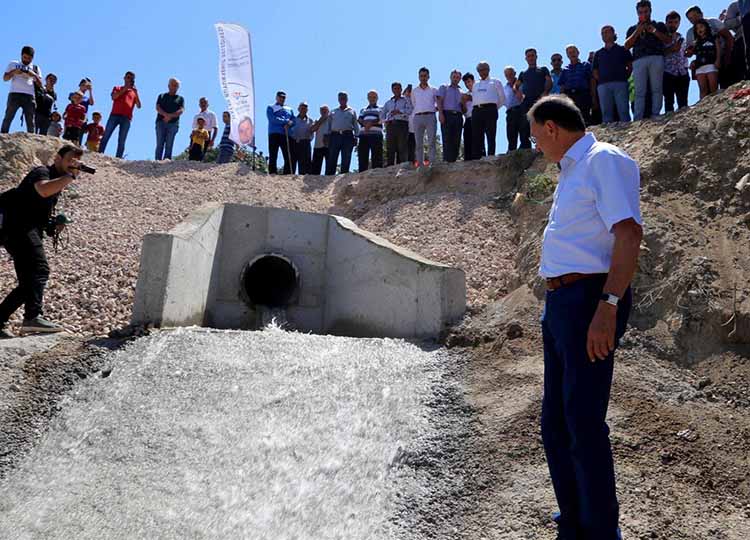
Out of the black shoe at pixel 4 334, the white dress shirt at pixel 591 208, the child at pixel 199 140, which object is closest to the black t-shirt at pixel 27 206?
the black shoe at pixel 4 334

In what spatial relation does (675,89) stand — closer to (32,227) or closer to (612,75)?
(612,75)

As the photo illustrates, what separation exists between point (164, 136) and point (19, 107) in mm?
2966

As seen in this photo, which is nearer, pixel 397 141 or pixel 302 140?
pixel 397 141

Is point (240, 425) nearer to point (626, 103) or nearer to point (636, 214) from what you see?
point (636, 214)

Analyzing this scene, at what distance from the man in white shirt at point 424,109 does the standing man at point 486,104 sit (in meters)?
0.82

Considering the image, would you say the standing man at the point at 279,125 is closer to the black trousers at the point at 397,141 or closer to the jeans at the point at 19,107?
the black trousers at the point at 397,141

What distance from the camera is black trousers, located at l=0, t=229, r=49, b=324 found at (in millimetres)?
7090

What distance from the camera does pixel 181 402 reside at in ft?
20.2

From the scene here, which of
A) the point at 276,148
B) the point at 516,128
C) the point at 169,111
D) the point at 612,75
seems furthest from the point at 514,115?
the point at 169,111

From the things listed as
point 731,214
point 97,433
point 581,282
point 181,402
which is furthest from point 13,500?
point 731,214

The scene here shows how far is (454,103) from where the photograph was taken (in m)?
14.0

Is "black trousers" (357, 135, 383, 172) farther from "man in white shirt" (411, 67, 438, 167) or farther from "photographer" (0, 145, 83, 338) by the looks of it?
"photographer" (0, 145, 83, 338)

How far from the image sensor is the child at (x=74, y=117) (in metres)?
15.2

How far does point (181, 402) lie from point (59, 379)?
1.14m
